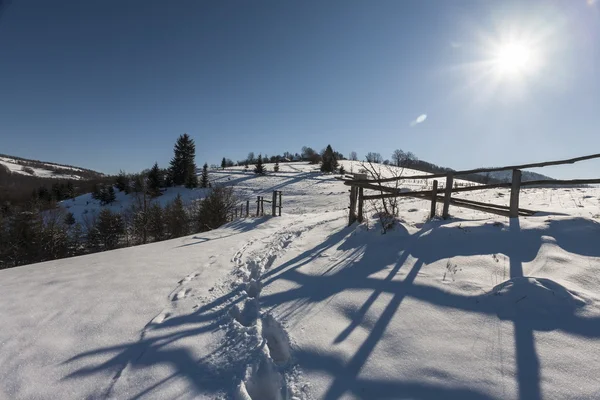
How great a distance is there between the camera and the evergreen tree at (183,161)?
179 feet

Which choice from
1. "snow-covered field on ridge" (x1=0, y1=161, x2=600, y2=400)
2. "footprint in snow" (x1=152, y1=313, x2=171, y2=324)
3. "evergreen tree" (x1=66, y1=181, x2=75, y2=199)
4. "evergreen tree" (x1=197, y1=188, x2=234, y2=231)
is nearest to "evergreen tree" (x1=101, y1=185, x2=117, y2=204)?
"evergreen tree" (x1=66, y1=181, x2=75, y2=199)

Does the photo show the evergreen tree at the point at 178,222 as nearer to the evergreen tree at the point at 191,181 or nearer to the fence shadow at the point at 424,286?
the evergreen tree at the point at 191,181

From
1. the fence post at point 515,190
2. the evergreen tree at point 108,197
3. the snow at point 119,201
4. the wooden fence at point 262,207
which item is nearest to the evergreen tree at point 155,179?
the snow at point 119,201

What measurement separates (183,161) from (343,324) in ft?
190

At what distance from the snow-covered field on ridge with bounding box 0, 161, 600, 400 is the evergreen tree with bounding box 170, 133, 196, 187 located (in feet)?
172

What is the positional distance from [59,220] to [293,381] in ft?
141

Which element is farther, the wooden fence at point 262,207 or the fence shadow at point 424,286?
the wooden fence at point 262,207

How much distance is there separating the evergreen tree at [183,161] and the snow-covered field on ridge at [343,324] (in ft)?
172

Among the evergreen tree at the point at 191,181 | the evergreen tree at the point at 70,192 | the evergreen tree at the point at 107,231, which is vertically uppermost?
the evergreen tree at the point at 191,181

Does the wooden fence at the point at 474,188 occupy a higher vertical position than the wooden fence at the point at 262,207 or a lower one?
higher

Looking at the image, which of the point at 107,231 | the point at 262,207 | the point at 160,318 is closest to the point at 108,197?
the point at 107,231

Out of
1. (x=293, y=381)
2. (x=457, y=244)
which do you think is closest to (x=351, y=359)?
(x=293, y=381)

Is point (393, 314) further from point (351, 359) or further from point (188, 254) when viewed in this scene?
point (188, 254)

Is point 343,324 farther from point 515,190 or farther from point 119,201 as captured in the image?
point 119,201
